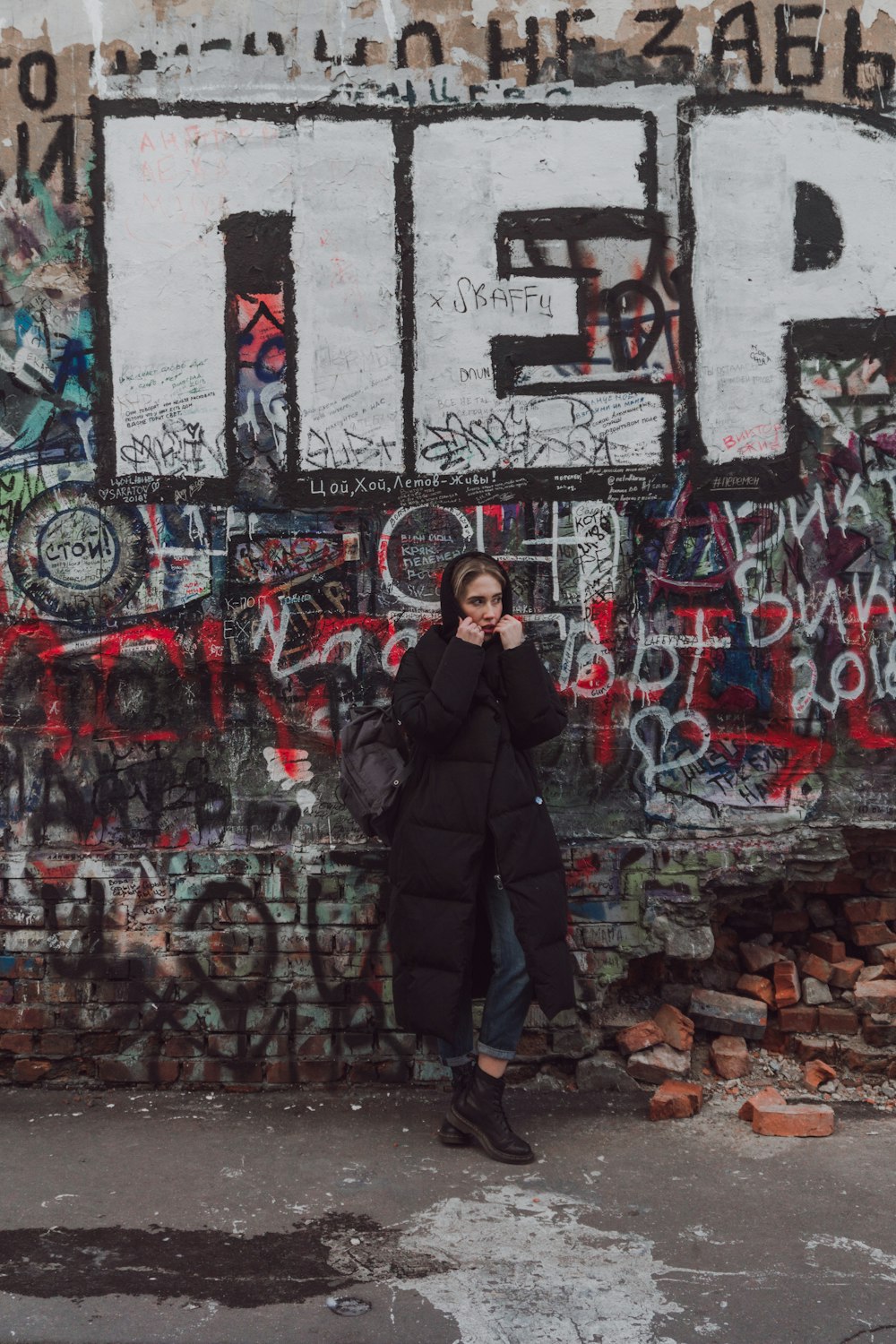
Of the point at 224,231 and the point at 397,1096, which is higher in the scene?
the point at 224,231

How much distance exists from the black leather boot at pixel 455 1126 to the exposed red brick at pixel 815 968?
1567mm

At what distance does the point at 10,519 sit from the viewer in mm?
5059

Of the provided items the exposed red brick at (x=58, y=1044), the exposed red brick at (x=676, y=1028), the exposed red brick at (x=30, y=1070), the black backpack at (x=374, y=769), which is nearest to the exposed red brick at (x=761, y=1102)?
the exposed red brick at (x=676, y=1028)

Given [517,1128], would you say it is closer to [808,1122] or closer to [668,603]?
[808,1122]

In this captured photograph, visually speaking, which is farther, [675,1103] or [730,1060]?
[730,1060]

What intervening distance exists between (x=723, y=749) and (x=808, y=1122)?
4.68ft

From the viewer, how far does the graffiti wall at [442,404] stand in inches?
195

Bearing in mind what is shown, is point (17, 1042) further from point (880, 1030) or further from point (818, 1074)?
point (880, 1030)

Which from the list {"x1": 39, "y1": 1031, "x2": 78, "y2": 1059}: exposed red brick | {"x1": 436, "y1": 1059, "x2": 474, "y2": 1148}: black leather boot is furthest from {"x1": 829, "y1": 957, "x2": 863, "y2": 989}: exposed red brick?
{"x1": 39, "y1": 1031, "x2": 78, "y2": 1059}: exposed red brick

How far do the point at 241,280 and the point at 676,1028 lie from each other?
3.44 meters

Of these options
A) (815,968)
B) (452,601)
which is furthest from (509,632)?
(815,968)

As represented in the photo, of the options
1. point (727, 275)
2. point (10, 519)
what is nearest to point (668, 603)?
point (727, 275)

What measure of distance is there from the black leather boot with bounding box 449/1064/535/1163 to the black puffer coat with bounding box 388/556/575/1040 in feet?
0.72

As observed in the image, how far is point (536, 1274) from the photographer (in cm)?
343
